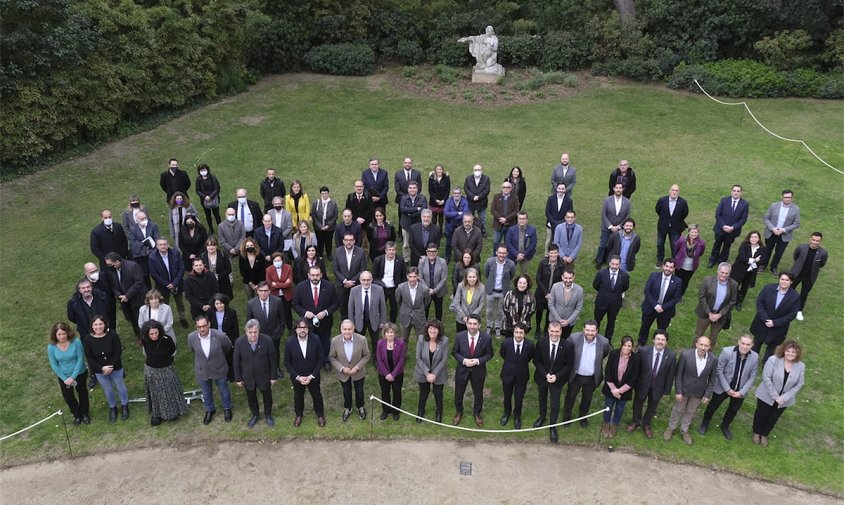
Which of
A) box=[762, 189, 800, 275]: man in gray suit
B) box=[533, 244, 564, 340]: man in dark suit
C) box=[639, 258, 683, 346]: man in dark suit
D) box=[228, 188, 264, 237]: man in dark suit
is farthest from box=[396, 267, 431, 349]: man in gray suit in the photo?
box=[762, 189, 800, 275]: man in gray suit

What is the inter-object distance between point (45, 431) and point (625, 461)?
7.25 metres

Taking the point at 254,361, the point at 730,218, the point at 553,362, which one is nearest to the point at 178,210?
the point at 254,361

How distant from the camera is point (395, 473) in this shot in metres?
7.44

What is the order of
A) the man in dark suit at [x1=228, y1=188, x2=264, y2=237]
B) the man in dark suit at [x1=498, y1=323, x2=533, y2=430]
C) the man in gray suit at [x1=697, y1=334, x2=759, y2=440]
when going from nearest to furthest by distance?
the man in gray suit at [x1=697, y1=334, x2=759, y2=440] < the man in dark suit at [x1=498, y1=323, x2=533, y2=430] < the man in dark suit at [x1=228, y1=188, x2=264, y2=237]

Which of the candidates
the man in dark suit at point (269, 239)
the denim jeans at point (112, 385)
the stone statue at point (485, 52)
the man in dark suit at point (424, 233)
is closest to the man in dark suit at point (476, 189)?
the man in dark suit at point (424, 233)

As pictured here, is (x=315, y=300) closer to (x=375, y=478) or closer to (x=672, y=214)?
(x=375, y=478)

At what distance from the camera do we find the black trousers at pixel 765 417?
25.2 feet

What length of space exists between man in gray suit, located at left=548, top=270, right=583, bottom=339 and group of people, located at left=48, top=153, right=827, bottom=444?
2 cm

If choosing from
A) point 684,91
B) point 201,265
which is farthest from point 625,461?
point 684,91

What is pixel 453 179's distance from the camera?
1612cm

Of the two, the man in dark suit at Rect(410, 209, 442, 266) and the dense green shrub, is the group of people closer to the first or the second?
the man in dark suit at Rect(410, 209, 442, 266)

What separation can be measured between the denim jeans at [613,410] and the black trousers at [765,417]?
5.17ft

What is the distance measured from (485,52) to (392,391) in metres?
18.0

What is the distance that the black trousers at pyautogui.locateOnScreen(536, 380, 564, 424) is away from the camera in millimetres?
7943
